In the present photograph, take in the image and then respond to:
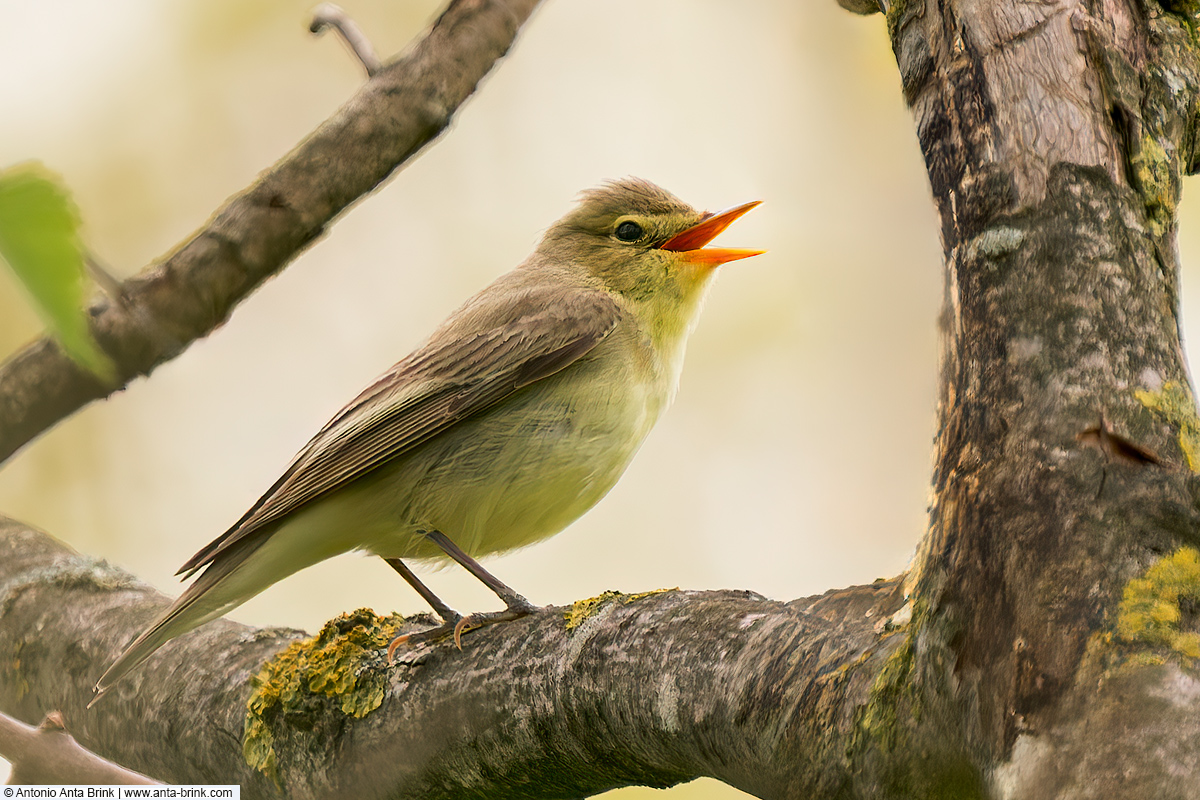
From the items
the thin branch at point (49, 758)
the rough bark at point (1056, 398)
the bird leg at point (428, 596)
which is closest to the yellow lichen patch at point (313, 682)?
the bird leg at point (428, 596)

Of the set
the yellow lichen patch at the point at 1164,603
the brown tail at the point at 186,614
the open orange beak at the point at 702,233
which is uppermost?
the open orange beak at the point at 702,233

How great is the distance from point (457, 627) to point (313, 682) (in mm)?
444

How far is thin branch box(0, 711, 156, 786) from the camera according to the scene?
A: 1823 mm

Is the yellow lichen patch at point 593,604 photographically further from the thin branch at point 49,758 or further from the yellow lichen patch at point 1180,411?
the yellow lichen patch at point 1180,411

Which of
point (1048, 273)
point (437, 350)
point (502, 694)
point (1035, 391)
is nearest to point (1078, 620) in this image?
point (1035, 391)

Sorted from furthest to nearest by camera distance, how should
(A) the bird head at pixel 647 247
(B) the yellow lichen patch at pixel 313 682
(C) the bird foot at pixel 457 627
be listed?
(A) the bird head at pixel 647 247
(C) the bird foot at pixel 457 627
(B) the yellow lichen patch at pixel 313 682

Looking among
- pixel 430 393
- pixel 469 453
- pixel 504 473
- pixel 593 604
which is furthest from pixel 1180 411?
pixel 430 393

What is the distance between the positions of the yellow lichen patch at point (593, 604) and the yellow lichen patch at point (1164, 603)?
46.1 inches

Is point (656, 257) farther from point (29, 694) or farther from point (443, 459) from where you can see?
point (29, 694)

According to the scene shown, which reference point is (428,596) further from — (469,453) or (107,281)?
(107,281)

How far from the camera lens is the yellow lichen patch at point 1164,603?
1.44 m

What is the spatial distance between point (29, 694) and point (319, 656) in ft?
4.02

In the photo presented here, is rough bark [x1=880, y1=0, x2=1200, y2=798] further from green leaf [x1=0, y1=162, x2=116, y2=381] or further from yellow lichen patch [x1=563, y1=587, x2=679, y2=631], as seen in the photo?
green leaf [x1=0, y1=162, x2=116, y2=381]

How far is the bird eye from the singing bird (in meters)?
0.57
